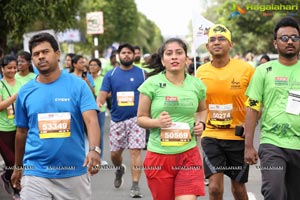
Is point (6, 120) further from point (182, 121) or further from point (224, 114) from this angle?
point (182, 121)

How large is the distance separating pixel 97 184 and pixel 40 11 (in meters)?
8.54

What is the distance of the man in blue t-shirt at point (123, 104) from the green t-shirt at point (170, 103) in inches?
138

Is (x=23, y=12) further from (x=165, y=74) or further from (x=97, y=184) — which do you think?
(x=165, y=74)

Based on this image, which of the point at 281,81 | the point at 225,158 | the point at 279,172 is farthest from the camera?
the point at 225,158

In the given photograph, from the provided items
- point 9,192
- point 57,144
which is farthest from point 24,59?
point 57,144

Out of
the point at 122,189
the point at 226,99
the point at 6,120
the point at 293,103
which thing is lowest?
the point at 122,189

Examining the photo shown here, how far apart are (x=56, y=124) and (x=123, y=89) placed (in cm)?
453

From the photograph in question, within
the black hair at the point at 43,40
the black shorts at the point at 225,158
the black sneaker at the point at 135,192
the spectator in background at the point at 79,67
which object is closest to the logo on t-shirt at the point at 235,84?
the black shorts at the point at 225,158

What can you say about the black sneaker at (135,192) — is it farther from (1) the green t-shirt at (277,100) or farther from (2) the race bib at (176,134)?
(1) the green t-shirt at (277,100)

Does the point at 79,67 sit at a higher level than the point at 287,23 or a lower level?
lower

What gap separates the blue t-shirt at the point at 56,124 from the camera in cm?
558

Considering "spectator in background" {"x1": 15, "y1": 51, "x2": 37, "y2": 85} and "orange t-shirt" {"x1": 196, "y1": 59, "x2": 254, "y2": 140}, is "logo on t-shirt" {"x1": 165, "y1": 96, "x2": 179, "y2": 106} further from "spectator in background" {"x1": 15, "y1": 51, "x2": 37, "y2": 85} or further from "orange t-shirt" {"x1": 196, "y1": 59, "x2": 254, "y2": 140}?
"spectator in background" {"x1": 15, "y1": 51, "x2": 37, "y2": 85}

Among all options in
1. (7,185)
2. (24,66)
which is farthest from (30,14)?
(7,185)

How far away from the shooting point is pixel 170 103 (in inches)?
244
